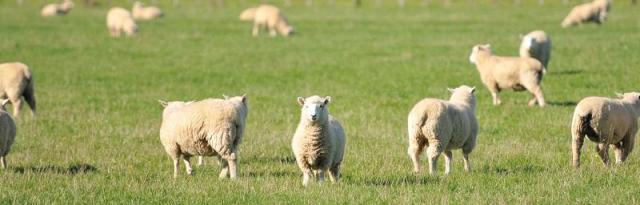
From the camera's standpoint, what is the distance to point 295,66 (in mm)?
26344

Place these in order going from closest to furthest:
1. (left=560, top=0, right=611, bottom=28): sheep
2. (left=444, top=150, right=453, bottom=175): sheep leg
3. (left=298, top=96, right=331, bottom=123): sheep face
Answer: (left=298, top=96, right=331, bottom=123): sheep face < (left=444, top=150, right=453, bottom=175): sheep leg < (left=560, top=0, right=611, bottom=28): sheep

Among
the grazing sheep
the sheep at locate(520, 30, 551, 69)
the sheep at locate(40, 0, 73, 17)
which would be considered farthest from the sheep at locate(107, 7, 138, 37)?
the grazing sheep

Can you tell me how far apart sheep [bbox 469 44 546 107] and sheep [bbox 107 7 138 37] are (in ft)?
67.5

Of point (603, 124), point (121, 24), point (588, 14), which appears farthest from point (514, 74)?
point (588, 14)

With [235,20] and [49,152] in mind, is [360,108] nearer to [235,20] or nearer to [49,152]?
[49,152]

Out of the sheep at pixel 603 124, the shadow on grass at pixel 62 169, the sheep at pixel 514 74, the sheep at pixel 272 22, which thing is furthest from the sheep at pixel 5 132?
the sheep at pixel 272 22

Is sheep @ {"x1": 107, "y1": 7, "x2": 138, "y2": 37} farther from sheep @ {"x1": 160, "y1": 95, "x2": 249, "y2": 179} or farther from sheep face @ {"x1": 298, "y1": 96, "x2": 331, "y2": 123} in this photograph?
sheep face @ {"x1": 298, "y1": 96, "x2": 331, "y2": 123}

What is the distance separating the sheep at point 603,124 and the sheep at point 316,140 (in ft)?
9.03

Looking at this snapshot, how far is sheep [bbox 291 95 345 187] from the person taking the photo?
9.80 m

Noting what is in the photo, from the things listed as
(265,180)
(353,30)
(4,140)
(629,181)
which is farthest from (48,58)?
(629,181)

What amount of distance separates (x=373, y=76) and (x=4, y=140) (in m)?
13.7

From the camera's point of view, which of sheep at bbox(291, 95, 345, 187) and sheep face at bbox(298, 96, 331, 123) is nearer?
sheep face at bbox(298, 96, 331, 123)

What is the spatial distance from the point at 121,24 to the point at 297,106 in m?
19.9

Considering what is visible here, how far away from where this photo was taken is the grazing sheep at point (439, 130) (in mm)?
10750
